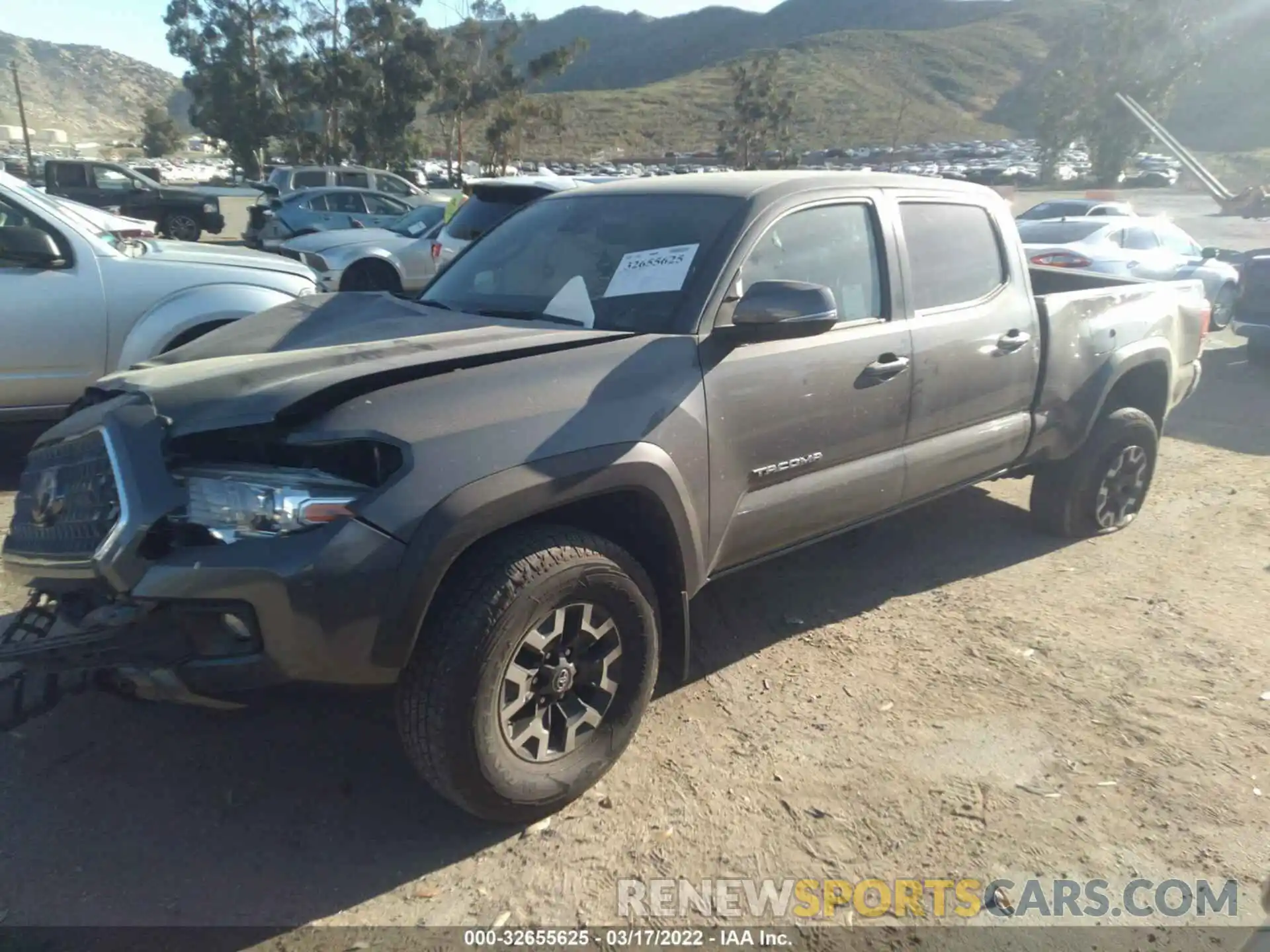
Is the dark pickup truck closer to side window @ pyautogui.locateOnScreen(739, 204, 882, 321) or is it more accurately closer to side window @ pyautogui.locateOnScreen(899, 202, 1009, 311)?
side window @ pyautogui.locateOnScreen(899, 202, 1009, 311)

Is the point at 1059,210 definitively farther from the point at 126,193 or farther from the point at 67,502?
the point at 126,193

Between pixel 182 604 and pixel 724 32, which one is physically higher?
pixel 724 32

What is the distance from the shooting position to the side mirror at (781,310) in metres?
3.22

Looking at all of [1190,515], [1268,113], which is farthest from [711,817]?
[1268,113]

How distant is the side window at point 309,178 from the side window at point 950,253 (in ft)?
67.2

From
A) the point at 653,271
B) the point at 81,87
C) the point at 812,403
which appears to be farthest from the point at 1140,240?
the point at 81,87

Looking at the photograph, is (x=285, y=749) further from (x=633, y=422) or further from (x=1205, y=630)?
(x=1205, y=630)

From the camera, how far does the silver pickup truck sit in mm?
5414

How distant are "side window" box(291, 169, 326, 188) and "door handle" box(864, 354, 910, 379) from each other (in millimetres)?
21016

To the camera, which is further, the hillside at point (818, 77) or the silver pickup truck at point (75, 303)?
the hillside at point (818, 77)

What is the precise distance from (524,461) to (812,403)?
4.32ft

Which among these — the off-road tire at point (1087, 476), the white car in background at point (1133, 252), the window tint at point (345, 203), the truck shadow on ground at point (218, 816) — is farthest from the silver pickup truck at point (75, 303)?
the window tint at point (345, 203)

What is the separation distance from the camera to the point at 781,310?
3.21 metres

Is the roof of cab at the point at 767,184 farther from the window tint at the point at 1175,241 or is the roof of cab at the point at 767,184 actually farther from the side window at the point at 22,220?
the window tint at the point at 1175,241
